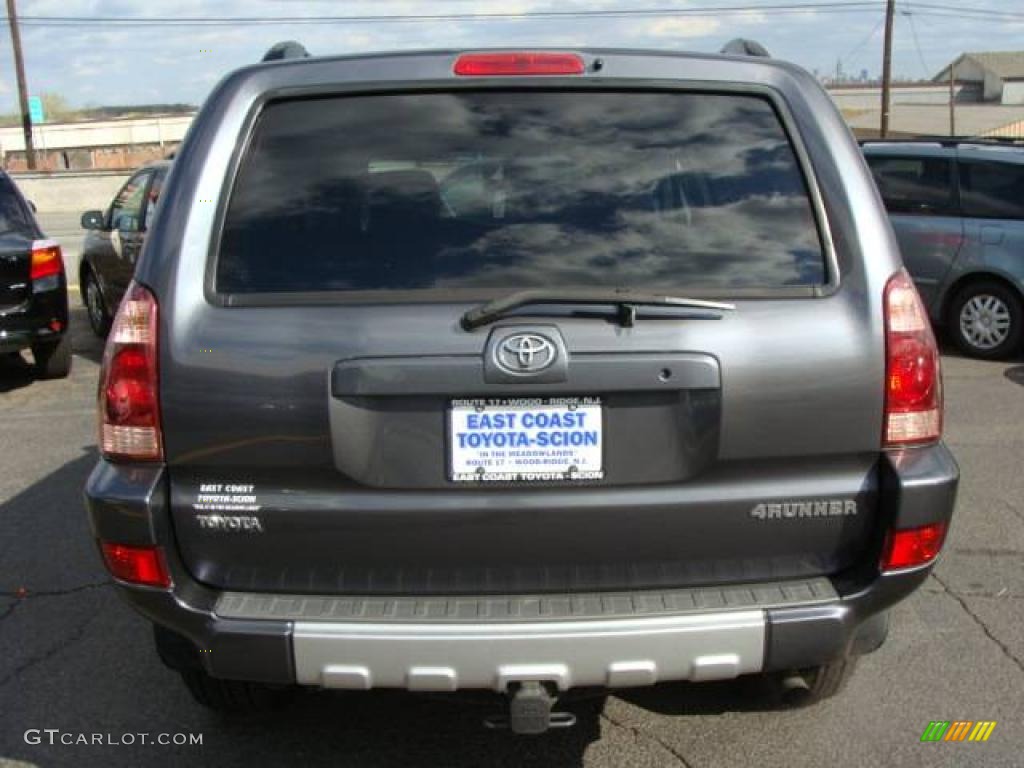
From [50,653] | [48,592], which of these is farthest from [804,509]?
[48,592]

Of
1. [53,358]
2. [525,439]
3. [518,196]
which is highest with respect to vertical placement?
[518,196]

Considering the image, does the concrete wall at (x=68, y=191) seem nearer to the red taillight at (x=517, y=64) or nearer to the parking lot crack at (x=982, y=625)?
the parking lot crack at (x=982, y=625)

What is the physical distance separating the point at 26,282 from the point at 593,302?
6.39 meters

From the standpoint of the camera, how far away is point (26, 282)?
24.4 feet

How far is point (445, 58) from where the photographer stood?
257cm

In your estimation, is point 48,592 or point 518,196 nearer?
point 518,196

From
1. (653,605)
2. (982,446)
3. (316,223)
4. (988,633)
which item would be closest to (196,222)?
(316,223)

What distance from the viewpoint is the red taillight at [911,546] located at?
2.40 meters

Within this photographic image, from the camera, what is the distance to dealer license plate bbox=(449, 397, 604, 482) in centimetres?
231

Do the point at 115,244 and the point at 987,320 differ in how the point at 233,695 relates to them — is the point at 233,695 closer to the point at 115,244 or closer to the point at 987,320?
the point at 115,244

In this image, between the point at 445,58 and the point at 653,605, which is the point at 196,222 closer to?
the point at 445,58

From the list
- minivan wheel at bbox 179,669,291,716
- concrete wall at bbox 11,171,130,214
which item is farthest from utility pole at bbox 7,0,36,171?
minivan wheel at bbox 179,669,291,716

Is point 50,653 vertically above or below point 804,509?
below

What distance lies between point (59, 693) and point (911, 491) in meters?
2.74
